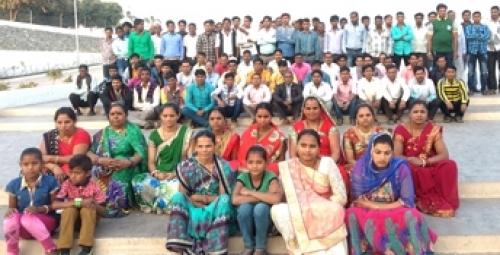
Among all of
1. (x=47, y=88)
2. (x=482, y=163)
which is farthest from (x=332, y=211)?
(x=47, y=88)

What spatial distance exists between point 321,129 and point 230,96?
4.07 meters

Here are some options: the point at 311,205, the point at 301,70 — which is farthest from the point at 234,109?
the point at 311,205

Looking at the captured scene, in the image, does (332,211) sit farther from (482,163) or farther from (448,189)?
(482,163)

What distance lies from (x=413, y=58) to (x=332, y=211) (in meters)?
6.32

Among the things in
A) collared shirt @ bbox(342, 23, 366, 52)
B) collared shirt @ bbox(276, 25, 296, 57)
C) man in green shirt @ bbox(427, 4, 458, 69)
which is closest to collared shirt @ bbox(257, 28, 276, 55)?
collared shirt @ bbox(276, 25, 296, 57)

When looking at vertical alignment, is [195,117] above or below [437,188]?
above

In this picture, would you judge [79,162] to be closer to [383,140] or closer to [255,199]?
[255,199]

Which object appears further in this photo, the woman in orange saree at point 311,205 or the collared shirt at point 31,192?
the collared shirt at point 31,192

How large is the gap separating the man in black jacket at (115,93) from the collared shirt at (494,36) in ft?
23.9

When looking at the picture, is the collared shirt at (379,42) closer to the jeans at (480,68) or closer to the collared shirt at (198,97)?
the jeans at (480,68)

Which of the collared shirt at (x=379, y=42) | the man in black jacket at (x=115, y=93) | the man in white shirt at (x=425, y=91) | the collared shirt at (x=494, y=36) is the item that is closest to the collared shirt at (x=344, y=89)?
the man in white shirt at (x=425, y=91)

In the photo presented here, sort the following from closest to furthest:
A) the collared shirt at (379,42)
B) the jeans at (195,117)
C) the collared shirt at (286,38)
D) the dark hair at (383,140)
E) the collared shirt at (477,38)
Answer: the dark hair at (383,140)
the jeans at (195,117)
the collared shirt at (477,38)
the collared shirt at (379,42)
the collared shirt at (286,38)

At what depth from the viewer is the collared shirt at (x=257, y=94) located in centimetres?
891

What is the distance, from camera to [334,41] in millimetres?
10875
